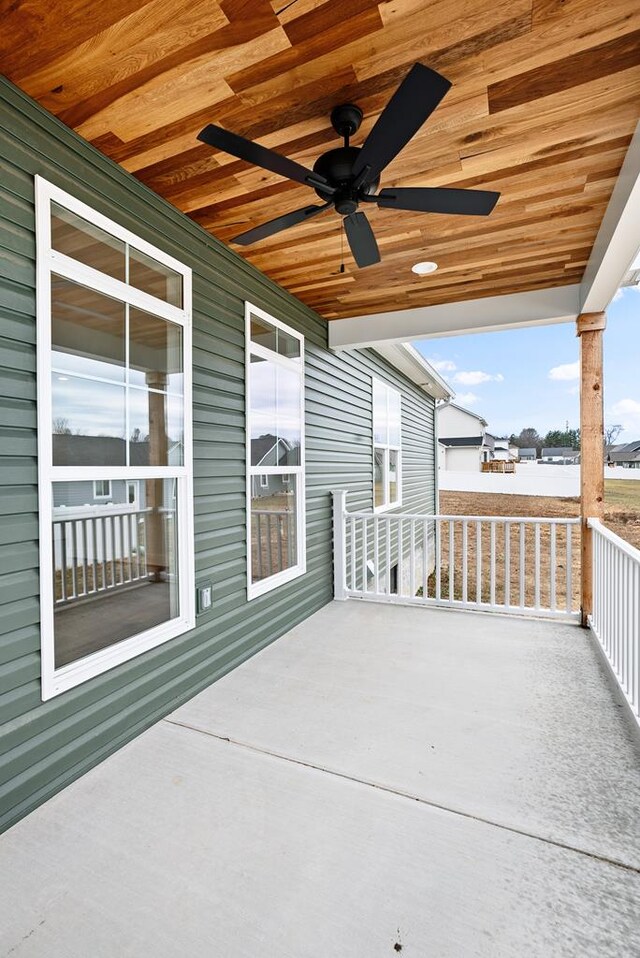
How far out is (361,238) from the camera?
7.39 feet

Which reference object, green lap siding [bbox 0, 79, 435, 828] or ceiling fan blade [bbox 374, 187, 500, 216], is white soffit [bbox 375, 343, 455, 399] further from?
ceiling fan blade [bbox 374, 187, 500, 216]

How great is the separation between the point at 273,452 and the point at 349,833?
8.49ft

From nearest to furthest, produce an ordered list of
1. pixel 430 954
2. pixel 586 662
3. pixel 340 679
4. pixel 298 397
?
pixel 430 954
pixel 340 679
pixel 586 662
pixel 298 397

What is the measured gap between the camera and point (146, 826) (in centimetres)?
171

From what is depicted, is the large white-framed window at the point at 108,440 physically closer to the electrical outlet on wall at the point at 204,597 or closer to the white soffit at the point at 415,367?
the electrical outlet on wall at the point at 204,597

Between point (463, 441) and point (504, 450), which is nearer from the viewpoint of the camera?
point (463, 441)

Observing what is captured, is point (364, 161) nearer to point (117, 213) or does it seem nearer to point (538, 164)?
point (538, 164)

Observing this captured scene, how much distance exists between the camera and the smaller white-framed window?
2273mm

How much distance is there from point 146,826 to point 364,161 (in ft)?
8.75

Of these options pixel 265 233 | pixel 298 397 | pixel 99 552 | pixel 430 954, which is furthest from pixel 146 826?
pixel 298 397

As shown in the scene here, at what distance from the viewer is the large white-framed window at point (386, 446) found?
6.29 metres

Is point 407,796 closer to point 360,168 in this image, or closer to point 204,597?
point 204,597

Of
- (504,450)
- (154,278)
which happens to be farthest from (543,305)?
(504,450)

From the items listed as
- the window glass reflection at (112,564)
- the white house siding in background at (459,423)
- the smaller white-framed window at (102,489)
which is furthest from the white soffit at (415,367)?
the white house siding in background at (459,423)
